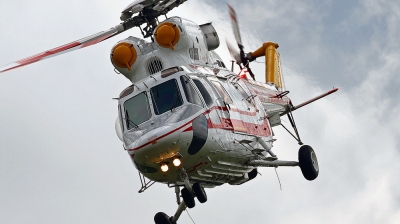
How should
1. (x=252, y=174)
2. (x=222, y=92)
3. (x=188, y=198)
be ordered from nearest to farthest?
(x=188, y=198) < (x=222, y=92) < (x=252, y=174)

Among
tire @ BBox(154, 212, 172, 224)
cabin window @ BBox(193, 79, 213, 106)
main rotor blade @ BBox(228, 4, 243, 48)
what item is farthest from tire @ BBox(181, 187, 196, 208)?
main rotor blade @ BBox(228, 4, 243, 48)

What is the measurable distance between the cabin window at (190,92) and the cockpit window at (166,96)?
0.65 feet

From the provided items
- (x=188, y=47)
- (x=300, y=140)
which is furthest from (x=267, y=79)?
(x=188, y=47)

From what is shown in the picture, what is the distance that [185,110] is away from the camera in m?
26.0

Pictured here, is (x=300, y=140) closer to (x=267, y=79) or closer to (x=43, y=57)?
(x=267, y=79)

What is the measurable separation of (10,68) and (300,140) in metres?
10.5

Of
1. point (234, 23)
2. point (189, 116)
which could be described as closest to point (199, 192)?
point (189, 116)

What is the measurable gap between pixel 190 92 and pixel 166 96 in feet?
2.17

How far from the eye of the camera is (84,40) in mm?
29094

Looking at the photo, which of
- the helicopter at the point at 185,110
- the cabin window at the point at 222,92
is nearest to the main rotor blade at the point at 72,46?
the helicopter at the point at 185,110

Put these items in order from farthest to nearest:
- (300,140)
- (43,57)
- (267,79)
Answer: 1. (267,79)
2. (300,140)
3. (43,57)

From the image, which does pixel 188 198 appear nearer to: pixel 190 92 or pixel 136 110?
pixel 136 110

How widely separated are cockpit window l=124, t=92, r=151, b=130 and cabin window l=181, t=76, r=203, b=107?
1120mm

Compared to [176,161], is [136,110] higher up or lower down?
higher up
